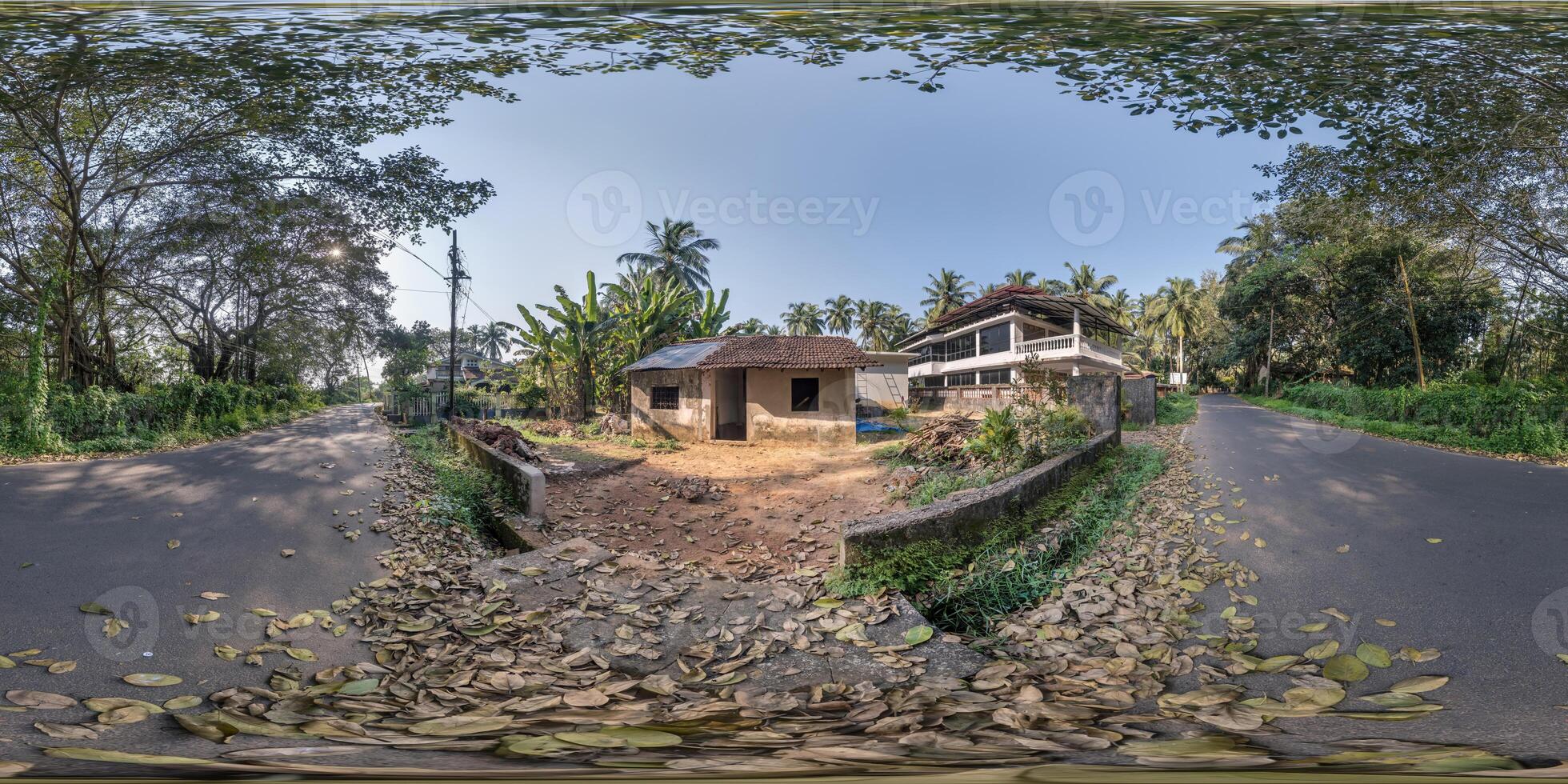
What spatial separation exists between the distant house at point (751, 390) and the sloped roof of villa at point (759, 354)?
0.04ft

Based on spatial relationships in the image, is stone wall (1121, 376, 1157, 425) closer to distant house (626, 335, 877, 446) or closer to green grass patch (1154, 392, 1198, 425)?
green grass patch (1154, 392, 1198, 425)

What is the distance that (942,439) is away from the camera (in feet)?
15.8

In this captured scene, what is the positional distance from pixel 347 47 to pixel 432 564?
195 centimetres

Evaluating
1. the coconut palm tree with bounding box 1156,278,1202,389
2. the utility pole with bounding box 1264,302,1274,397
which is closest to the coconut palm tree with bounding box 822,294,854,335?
the coconut palm tree with bounding box 1156,278,1202,389

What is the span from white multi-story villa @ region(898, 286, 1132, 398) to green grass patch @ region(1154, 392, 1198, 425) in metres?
3.35

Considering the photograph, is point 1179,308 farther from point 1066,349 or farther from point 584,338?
point 584,338

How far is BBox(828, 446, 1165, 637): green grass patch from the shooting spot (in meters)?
2.01

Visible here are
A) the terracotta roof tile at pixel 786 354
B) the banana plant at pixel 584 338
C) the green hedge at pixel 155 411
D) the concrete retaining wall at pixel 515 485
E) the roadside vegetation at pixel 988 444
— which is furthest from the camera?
the banana plant at pixel 584 338

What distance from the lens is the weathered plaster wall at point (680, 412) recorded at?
5910 millimetres

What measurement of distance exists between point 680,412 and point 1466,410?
340 inches

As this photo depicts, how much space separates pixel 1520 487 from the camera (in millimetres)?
2682

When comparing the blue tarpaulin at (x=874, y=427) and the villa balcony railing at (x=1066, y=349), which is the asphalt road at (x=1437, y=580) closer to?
the villa balcony railing at (x=1066, y=349)

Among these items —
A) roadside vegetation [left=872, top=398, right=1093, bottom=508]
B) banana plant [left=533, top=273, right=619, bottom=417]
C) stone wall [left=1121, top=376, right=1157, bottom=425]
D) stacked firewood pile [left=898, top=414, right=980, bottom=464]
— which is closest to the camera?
roadside vegetation [left=872, top=398, right=1093, bottom=508]

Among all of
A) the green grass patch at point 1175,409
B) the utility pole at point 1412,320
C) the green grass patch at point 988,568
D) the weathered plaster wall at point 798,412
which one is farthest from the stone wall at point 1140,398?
the green grass patch at point 988,568
